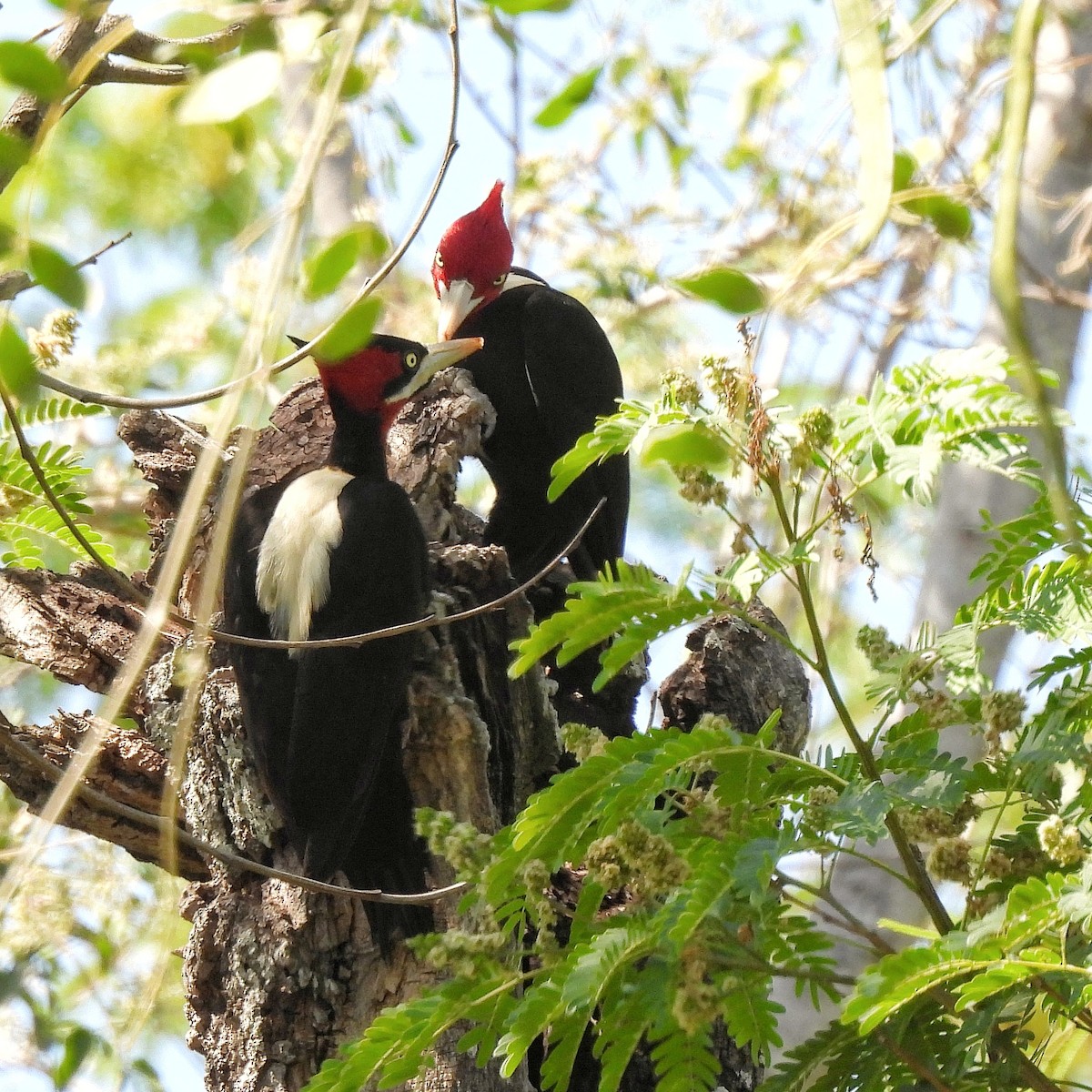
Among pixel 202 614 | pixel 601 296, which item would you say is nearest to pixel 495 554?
pixel 202 614

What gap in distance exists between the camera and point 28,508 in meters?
2.97

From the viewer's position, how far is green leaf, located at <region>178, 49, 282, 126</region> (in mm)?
932

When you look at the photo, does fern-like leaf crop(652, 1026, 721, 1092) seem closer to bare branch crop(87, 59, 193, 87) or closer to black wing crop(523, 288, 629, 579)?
bare branch crop(87, 59, 193, 87)

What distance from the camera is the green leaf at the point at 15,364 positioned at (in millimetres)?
1220

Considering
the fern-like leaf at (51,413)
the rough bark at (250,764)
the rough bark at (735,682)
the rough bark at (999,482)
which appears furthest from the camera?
the rough bark at (999,482)

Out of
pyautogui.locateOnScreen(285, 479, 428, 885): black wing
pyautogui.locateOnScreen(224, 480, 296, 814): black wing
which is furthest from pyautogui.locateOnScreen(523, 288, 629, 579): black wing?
pyautogui.locateOnScreen(224, 480, 296, 814): black wing

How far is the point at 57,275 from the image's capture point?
3.69 ft

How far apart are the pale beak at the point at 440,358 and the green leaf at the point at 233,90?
8.82 feet

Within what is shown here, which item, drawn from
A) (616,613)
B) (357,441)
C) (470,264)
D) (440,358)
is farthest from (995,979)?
(470,264)

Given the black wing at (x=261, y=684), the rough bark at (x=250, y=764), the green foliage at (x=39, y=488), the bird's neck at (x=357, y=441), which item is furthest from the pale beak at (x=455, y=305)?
the green foliage at (x=39, y=488)

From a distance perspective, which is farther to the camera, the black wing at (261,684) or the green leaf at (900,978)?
the black wing at (261,684)

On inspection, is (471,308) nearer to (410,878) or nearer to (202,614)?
(410,878)

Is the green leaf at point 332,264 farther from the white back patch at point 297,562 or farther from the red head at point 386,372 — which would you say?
the red head at point 386,372

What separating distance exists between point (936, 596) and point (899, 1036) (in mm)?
3425
